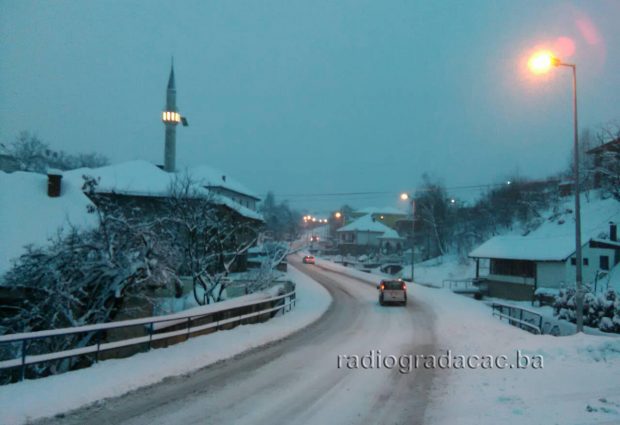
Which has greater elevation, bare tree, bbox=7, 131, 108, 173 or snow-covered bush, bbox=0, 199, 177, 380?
bare tree, bbox=7, 131, 108, 173

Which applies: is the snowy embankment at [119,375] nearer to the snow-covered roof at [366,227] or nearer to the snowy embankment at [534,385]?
the snowy embankment at [534,385]

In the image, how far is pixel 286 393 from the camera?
8586 mm

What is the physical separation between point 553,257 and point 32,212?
124 ft

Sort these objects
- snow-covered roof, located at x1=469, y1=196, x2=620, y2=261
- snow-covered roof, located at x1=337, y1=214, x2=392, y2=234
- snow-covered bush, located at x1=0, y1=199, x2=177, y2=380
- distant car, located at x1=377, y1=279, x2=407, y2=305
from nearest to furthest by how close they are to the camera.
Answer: snow-covered bush, located at x1=0, y1=199, x2=177, y2=380 < distant car, located at x1=377, y1=279, x2=407, y2=305 < snow-covered roof, located at x1=469, y1=196, x2=620, y2=261 < snow-covered roof, located at x1=337, y1=214, x2=392, y2=234

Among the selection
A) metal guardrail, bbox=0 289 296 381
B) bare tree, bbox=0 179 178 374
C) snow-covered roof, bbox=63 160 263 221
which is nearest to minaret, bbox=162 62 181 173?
snow-covered roof, bbox=63 160 263 221

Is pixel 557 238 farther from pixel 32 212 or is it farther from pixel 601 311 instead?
pixel 32 212

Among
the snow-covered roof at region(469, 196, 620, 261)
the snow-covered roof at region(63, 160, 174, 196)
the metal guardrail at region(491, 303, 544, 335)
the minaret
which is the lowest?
the metal guardrail at region(491, 303, 544, 335)

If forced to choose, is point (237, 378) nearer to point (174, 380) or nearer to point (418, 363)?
point (174, 380)

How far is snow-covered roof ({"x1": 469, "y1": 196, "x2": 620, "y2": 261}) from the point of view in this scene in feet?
132

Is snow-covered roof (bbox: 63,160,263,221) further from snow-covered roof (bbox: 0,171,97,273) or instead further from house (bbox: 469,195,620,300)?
house (bbox: 469,195,620,300)

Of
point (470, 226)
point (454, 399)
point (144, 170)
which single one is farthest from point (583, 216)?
point (454, 399)

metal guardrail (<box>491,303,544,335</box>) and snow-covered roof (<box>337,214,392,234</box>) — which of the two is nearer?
metal guardrail (<box>491,303,544,335</box>)

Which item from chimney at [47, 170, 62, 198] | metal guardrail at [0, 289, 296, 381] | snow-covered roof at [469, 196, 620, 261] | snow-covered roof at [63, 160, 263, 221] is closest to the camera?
metal guardrail at [0, 289, 296, 381]

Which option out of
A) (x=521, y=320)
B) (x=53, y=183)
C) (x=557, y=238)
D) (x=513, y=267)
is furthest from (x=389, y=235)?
(x=521, y=320)
